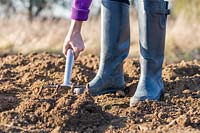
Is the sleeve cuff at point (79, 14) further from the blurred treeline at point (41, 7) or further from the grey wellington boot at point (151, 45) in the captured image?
the blurred treeline at point (41, 7)

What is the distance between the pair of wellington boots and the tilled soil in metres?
0.11

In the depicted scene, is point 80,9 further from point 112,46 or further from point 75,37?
point 112,46

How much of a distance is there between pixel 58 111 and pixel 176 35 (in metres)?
7.48

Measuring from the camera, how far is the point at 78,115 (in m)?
3.64

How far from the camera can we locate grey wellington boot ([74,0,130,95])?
4379mm

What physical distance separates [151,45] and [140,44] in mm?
96

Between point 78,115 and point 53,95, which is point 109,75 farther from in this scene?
point 78,115

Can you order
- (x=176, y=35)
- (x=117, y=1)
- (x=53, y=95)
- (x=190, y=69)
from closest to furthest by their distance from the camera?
(x=53, y=95), (x=117, y=1), (x=190, y=69), (x=176, y=35)

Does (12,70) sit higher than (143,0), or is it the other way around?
(143,0)

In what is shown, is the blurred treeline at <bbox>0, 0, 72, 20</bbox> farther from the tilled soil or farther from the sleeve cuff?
the sleeve cuff

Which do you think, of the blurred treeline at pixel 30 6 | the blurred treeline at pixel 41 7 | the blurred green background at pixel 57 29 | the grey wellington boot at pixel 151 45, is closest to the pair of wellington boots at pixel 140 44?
the grey wellington boot at pixel 151 45

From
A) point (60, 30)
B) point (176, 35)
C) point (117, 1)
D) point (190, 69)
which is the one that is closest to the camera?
point (117, 1)

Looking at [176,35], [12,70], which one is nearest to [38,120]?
[12,70]

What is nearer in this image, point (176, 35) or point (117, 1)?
point (117, 1)
